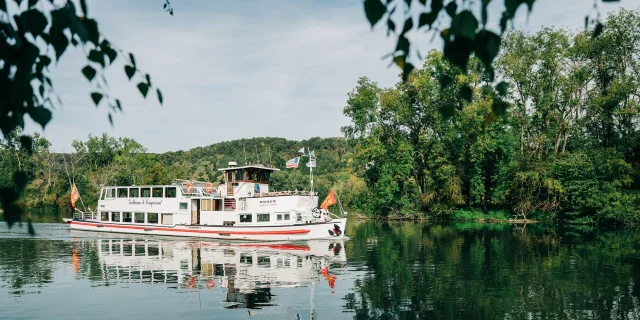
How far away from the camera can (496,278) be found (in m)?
22.0

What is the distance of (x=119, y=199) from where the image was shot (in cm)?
4381

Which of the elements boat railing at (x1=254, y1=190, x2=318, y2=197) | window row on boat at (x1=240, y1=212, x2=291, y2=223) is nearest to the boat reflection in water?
window row on boat at (x1=240, y1=212, x2=291, y2=223)

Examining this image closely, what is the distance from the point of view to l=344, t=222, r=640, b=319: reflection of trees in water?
1648cm

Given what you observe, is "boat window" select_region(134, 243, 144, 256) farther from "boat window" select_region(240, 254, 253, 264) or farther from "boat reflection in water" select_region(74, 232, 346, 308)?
"boat window" select_region(240, 254, 253, 264)

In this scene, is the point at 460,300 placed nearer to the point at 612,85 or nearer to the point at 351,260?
the point at 351,260

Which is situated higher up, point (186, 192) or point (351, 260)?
point (186, 192)

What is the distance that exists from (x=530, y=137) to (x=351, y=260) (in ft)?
133

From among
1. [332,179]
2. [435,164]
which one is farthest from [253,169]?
[332,179]

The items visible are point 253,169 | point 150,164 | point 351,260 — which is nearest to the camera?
point 351,260

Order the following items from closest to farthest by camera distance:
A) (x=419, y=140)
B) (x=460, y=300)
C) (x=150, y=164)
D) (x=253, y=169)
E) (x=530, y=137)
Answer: (x=460, y=300), (x=253, y=169), (x=530, y=137), (x=419, y=140), (x=150, y=164)

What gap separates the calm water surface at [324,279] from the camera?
16.6 m

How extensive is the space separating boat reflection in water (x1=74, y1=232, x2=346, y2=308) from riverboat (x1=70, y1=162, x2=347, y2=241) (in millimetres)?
1298

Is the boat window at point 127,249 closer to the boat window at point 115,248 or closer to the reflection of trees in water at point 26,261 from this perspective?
the boat window at point 115,248

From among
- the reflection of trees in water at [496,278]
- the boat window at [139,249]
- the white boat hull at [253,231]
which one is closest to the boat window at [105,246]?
the boat window at [139,249]
